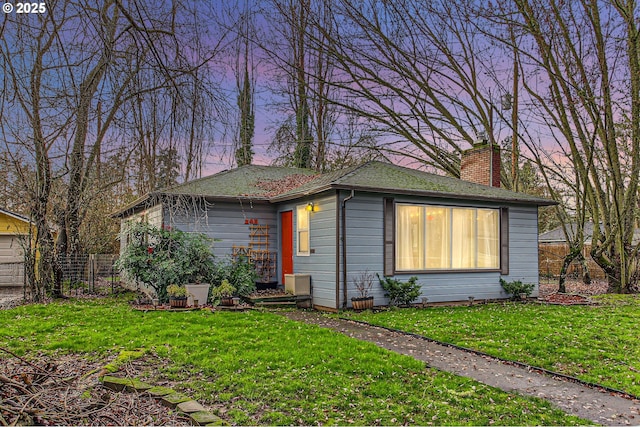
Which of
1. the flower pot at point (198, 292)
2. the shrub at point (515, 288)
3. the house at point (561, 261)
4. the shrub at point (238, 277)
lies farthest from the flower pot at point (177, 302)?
the house at point (561, 261)

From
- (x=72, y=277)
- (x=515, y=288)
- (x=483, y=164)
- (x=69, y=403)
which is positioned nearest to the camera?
(x=69, y=403)

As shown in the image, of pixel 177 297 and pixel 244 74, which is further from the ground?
pixel 244 74

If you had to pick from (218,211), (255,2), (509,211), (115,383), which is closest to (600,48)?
(509,211)

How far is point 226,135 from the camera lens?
3.82 m

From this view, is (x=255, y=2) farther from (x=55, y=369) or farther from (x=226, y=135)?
(x=55, y=369)

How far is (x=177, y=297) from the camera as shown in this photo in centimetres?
977

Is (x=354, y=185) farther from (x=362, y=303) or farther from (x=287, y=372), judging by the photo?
(x=287, y=372)

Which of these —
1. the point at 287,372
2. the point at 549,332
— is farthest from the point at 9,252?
the point at 549,332

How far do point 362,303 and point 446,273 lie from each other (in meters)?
2.49

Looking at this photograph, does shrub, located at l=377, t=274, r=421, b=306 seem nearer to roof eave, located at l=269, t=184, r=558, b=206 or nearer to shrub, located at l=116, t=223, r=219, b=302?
roof eave, located at l=269, t=184, r=558, b=206

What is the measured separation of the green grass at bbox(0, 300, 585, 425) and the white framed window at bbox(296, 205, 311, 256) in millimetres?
3428

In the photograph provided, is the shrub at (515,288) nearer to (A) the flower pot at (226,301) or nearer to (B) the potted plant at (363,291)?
(B) the potted plant at (363,291)

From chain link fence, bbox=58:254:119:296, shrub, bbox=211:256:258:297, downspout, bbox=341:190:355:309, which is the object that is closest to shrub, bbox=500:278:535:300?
downspout, bbox=341:190:355:309

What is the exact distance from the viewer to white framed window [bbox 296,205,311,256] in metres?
11.5
